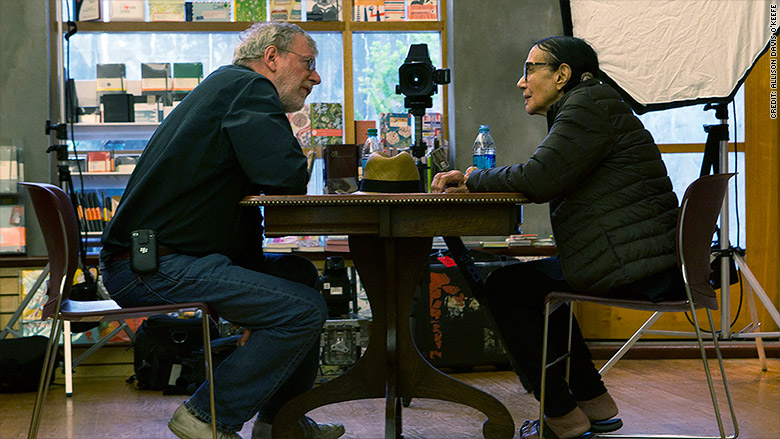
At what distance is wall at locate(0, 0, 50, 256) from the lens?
4227mm

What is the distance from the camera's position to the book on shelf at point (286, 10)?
15.1 ft

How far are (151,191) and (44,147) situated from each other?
8.13ft

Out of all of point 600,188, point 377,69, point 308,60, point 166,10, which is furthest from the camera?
point 377,69

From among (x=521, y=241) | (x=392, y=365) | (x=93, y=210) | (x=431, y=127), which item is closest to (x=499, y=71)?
(x=431, y=127)

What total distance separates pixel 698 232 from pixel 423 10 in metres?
2.79

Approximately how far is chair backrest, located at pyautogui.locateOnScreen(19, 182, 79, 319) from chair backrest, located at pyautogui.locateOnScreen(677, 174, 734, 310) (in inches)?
66.4

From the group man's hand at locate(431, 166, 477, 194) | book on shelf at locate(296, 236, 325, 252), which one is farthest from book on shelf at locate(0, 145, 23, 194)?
man's hand at locate(431, 166, 477, 194)

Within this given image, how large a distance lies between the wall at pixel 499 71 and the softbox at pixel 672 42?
8.7 inches

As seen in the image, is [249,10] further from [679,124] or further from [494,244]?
[679,124]

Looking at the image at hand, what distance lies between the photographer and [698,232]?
88.2 inches

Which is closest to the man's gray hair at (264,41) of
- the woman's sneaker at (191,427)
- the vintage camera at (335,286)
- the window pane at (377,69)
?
the woman's sneaker at (191,427)

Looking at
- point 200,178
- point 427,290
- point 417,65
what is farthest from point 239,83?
point 427,290

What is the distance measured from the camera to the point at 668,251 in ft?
7.42

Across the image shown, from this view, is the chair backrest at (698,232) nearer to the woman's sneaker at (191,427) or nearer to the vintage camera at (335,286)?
the woman's sneaker at (191,427)
